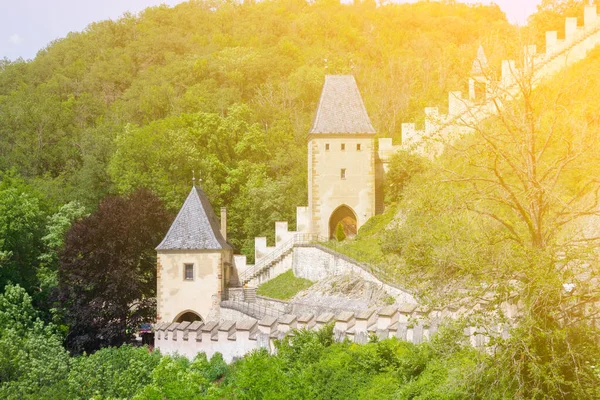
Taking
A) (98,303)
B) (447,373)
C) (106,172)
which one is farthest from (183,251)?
(447,373)

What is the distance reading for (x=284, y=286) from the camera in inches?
1794

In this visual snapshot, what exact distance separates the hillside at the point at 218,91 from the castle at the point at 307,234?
5.28 m

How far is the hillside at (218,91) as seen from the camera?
58375 millimetres

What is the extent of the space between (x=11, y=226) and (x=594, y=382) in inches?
1515

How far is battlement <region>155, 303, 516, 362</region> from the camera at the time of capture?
19869 mm

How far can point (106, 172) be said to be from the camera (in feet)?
203

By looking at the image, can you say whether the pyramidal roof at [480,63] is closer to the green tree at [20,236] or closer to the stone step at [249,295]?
the stone step at [249,295]

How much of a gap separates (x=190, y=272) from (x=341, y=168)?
35.2ft

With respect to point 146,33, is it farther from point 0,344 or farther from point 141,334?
point 0,344

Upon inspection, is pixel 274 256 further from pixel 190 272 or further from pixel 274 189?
pixel 274 189

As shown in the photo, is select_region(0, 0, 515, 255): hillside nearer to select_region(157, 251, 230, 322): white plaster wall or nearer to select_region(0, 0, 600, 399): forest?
select_region(0, 0, 600, 399): forest

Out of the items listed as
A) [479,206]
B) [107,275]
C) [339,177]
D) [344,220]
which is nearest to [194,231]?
[107,275]

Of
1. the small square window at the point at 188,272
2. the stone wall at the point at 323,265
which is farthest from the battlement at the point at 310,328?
the small square window at the point at 188,272

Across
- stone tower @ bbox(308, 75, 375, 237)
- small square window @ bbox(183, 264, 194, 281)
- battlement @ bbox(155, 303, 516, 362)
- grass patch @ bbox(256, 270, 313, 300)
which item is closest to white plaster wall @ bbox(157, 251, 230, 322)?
small square window @ bbox(183, 264, 194, 281)
